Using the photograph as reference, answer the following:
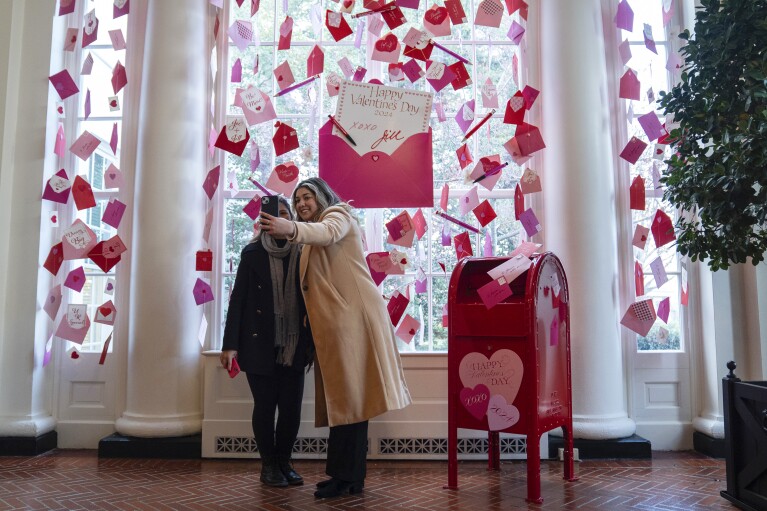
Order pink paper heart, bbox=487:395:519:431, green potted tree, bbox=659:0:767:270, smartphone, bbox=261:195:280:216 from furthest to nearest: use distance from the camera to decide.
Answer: pink paper heart, bbox=487:395:519:431 < smartphone, bbox=261:195:280:216 < green potted tree, bbox=659:0:767:270

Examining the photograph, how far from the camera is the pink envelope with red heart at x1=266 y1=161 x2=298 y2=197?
4.62 m

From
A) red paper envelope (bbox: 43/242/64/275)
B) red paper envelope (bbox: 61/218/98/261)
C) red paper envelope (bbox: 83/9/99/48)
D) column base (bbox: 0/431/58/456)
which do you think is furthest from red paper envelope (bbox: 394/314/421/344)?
red paper envelope (bbox: 83/9/99/48)

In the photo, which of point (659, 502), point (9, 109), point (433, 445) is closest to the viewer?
point (659, 502)

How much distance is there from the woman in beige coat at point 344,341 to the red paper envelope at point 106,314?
6.54 ft

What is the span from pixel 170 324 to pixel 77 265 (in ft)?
3.38

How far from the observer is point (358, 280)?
340 cm

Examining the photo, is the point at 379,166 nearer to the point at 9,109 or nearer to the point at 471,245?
the point at 471,245

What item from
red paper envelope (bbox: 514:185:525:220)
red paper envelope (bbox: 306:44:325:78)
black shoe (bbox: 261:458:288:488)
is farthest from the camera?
red paper envelope (bbox: 306:44:325:78)

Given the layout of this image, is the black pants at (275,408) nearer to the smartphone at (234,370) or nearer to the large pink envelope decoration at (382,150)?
the smartphone at (234,370)

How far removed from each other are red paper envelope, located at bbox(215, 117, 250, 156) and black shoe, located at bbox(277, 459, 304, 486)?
7.24ft

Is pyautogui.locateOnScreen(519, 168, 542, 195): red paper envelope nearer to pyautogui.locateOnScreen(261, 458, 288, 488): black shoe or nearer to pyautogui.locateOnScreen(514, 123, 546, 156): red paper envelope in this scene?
pyautogui.locateOnScreen(514, 123, 546, 156): red paper envelope

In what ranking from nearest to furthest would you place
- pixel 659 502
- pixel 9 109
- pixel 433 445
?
1. pixel 659 502
2. pixel 433 445
3. pixel 9 109

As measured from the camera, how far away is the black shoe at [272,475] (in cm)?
362

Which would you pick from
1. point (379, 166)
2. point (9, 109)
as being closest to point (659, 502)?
point (379, 166)
